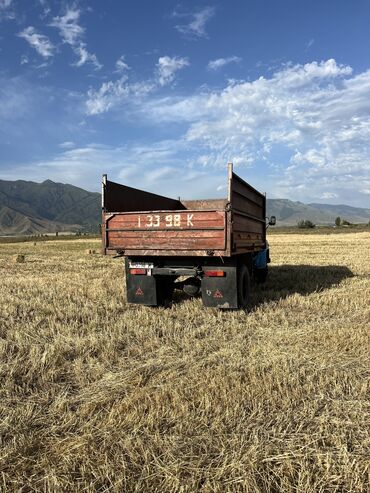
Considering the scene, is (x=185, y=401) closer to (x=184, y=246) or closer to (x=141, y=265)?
(x=184, y=246)

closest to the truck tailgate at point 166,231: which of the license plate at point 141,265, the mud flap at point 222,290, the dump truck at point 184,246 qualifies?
the dump truck at point 184,246

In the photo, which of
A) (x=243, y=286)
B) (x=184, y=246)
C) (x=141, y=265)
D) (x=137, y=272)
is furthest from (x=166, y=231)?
(x=243, y=286)

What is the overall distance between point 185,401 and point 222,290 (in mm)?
3643

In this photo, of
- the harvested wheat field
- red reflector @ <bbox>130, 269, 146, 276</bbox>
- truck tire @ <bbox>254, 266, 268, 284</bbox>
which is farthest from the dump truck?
truck tire @ <bbox>254, 266, 268, 284</bbox>

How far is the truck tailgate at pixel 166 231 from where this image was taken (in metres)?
6.93

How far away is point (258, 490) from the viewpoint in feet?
8.10

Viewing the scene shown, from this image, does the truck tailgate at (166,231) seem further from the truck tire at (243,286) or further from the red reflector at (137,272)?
the truck tire at (243,286)

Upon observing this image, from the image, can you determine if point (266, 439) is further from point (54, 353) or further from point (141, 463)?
point (54, 353)

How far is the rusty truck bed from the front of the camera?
22.6 feet

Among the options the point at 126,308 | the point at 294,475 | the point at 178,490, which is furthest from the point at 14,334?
the point at 294,475

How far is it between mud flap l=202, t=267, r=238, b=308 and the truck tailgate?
0.57 m

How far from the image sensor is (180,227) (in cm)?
719

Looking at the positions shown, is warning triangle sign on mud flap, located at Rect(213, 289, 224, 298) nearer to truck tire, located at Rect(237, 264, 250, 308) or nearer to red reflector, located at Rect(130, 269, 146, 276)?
truck tire, located at Rect(237, 264, 250, 308)

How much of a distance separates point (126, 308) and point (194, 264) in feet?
5.14
